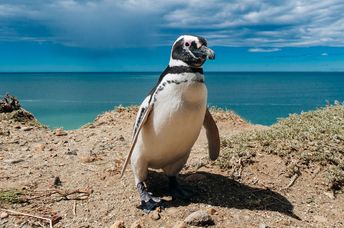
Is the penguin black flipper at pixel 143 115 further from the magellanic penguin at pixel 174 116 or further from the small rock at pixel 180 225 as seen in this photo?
the small rock at pixel 180 225

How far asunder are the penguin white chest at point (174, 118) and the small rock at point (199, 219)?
68 centimetres

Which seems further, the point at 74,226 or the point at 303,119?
the point at 303,119

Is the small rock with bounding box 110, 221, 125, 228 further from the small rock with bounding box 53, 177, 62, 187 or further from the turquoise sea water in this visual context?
the turquoise sea water

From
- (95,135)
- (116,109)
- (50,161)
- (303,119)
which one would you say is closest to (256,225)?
(50,161)

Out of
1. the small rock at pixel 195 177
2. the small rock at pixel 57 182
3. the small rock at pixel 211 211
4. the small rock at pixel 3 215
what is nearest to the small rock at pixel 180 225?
the small rock at pixel 211 211

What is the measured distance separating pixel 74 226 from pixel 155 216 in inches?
31.0

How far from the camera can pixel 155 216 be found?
164 inches

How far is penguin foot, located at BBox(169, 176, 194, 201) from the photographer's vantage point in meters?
4.54

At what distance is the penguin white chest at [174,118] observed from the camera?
398 cm

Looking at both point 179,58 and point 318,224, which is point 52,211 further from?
point 318,224

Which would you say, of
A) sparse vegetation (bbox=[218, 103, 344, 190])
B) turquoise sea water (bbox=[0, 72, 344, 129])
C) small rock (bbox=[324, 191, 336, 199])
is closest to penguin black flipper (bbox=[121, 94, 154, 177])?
sparse vegetation (bbox=[218, 103, 344, 190])

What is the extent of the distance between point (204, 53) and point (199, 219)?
1520 millimetres

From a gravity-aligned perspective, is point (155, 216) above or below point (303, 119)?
below

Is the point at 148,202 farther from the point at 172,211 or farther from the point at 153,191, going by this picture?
the point at 153,191
